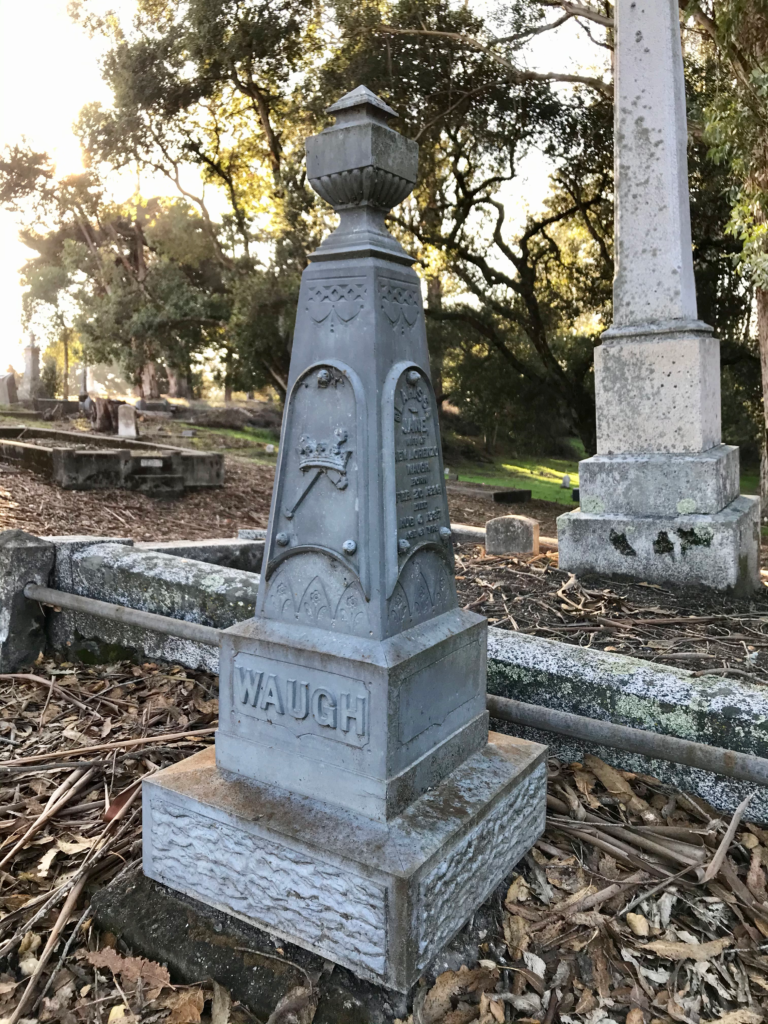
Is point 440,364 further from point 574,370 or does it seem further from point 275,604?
point 275,604

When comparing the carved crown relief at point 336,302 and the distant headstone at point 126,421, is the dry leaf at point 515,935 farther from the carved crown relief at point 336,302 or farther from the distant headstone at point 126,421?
the distant headstone at point 126,421

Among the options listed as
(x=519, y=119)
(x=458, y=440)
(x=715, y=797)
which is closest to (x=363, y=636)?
(x=715, y=797)

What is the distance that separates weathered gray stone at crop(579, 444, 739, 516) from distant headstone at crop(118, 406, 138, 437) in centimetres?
1071

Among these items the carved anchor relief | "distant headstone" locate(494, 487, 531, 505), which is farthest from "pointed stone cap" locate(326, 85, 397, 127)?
"distant headstone" locate(494, 487, 531, 505)

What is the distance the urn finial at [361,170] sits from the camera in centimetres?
187

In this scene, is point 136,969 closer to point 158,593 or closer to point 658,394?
point 158,593

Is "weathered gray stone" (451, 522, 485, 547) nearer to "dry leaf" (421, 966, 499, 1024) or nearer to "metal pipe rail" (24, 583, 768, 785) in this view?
"metal pipe rail" (24, 583, 768, 785)

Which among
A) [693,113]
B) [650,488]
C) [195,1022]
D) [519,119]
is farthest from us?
[519,119]

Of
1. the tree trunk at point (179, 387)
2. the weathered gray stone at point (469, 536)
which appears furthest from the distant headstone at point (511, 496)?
the tree trunk at point (179, 387)

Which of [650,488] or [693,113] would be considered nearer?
[650,488]

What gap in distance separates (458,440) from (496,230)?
7.57 meters

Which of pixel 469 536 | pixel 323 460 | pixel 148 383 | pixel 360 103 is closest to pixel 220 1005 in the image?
pixel 323 460

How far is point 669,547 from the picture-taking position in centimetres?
429

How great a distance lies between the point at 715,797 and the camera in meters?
2.37
